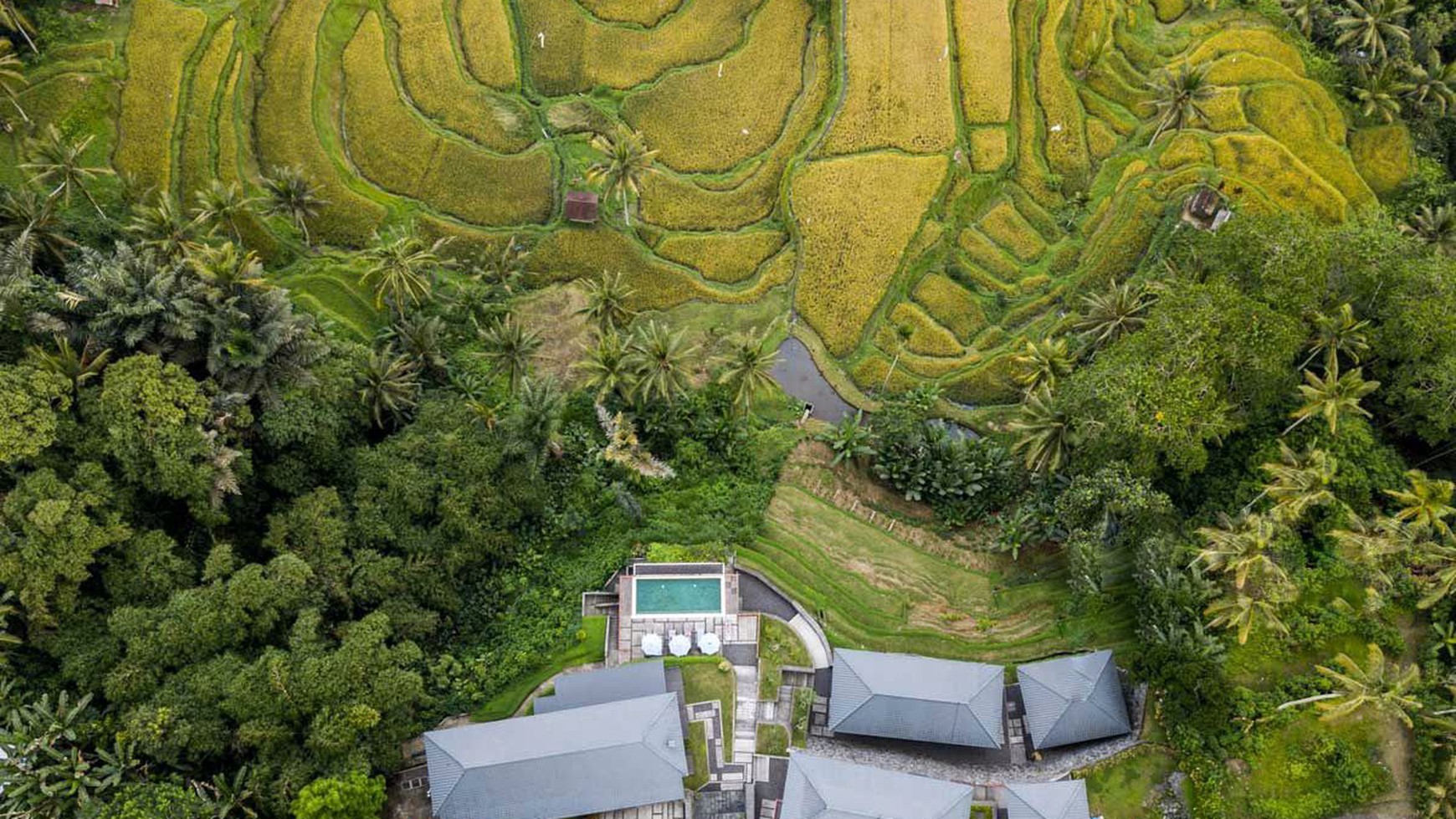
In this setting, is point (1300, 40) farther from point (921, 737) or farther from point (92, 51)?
point (92, 51)

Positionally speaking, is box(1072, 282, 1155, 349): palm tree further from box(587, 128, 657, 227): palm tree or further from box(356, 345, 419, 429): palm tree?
box(356, 345, 419, 429): palm tree

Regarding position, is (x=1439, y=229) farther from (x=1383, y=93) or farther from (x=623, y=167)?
(x=623, y=167)

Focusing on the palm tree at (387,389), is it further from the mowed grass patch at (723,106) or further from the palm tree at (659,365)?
the mowed grass patch at (723,106)

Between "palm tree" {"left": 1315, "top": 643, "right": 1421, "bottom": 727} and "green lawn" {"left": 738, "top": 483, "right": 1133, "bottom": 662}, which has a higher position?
"green lawn" {"left": 738, "top": 483, "right": 1133, "bottom": 662}

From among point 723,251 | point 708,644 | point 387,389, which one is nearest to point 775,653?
point 708,644

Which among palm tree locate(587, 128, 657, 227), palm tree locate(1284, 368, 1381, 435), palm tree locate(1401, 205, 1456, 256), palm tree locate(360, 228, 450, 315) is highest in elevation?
palm tree locate(587, 128, 657, 227)

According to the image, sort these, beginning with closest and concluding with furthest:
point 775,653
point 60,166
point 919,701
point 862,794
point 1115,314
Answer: point 862,794
point 919,701
point 775,653
point 60,166
point 1115,314

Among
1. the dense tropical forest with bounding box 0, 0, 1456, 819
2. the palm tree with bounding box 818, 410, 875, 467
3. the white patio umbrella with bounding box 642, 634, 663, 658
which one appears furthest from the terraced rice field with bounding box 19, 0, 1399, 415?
the white patio umbrella with bounding box 642, 634, 663, 658

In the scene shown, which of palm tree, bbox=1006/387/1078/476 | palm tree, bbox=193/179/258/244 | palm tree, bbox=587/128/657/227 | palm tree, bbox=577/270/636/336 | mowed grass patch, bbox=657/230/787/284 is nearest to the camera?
palm tree, bbox=1006/387/1078/476
